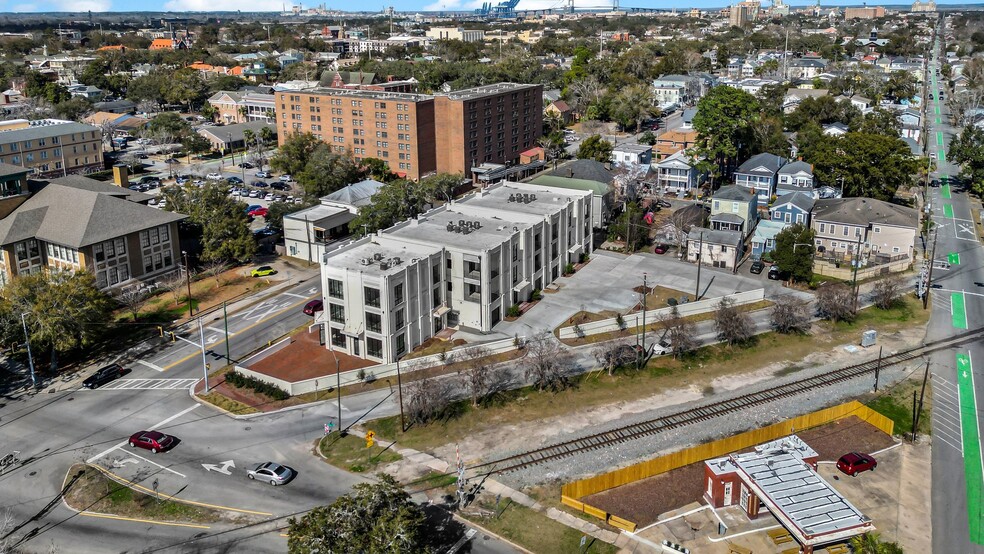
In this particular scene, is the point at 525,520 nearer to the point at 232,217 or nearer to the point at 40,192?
the point at 232,217

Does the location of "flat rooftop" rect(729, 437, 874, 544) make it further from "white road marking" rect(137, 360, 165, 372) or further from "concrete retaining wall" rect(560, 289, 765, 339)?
"white road marking" rect(137, 360, 165, 372)

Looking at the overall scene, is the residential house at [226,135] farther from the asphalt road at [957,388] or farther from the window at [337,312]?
the asphalt road at [957,388]

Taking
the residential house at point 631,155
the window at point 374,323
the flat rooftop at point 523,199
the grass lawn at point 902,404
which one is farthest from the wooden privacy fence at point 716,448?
the residential house at point 631,155

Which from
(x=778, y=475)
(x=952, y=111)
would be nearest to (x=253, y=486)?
(x=778, y=475)

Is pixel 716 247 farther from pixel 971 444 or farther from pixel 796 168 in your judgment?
pixel 971 444

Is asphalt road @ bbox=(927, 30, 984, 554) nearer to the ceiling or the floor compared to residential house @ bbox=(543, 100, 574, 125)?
nearer to the floor

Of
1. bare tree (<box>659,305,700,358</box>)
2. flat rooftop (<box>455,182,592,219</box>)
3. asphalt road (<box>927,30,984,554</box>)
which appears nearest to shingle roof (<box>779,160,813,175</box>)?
asphalt road (<box>927,30,984,554</box>)

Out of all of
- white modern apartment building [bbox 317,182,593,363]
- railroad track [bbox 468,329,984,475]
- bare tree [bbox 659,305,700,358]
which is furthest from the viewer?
bare tree [bbox 659,305,700,358]
